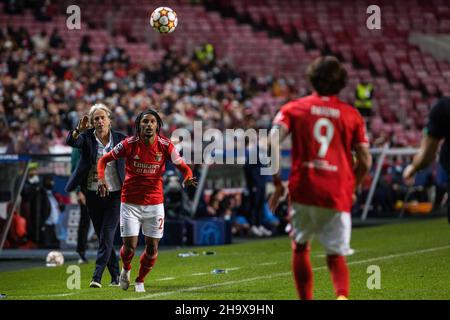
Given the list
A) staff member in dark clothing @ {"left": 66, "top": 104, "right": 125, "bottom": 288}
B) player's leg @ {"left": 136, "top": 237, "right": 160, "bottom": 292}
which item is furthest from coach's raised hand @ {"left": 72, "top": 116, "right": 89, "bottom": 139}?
player's leg @ {"left": 136, "top": 237, "right": 160, "bottom": 292}

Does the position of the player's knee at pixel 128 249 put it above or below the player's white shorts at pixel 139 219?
below

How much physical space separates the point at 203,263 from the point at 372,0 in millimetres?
29810

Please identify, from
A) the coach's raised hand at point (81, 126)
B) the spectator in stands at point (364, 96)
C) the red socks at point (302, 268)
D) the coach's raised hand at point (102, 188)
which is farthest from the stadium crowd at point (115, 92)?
the red socks at point (302, 268)

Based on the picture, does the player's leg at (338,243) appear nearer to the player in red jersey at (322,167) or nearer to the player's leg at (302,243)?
the player in red jersey at (322,167)

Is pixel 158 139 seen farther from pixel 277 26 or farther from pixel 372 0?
pixel 372 0

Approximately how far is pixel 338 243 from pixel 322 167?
2.00 ft

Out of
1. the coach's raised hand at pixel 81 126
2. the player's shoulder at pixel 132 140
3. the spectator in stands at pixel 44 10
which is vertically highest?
the spectator in stands at pixel 44 10

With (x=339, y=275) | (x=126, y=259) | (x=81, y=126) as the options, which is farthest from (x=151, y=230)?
(x=339, y=275)

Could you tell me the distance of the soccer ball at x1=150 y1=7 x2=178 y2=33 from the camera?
16.2 metres

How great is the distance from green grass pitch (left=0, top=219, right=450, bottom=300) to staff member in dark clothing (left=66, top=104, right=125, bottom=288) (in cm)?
37

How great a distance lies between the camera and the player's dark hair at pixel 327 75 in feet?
27.1

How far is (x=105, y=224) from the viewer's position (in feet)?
40.1

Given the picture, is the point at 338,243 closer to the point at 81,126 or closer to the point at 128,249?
the point at 128,249

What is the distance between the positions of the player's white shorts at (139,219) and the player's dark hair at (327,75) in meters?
3.46
